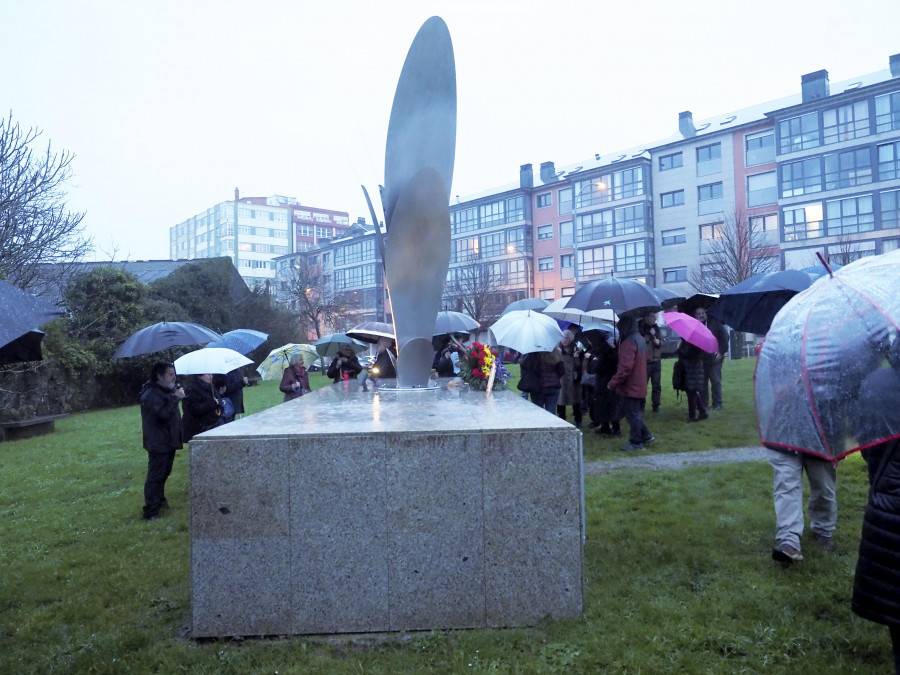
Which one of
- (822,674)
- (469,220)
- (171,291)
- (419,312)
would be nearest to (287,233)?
(469,220)

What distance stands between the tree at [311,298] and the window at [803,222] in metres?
29.5

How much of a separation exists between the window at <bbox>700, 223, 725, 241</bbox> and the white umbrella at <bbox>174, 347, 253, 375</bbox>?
36.5 meters

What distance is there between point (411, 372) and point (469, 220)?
4973 cm

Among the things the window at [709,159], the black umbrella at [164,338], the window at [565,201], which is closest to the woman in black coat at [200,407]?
the black umbrella at [164,338]

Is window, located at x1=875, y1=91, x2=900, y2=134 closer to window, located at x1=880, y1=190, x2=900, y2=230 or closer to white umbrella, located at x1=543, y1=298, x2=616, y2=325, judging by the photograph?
window, located at x1=880, y1=190, x2=900, y2=230

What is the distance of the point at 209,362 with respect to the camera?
28.8ft

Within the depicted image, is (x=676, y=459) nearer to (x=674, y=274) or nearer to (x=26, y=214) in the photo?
(x=26, y=214)

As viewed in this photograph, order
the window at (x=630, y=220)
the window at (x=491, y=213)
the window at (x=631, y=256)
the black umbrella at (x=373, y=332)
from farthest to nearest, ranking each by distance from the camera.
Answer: the window at (x=491, y=213)
the window at (x=630, y=220)
the window at (x=631, y=256)
the black umbrella at (x=373, y=332)

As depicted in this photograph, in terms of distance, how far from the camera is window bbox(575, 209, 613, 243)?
47.6 meters

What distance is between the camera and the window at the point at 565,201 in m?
51.2

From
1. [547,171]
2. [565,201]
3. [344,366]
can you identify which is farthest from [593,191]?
[344,366]

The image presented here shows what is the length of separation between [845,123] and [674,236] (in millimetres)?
11361

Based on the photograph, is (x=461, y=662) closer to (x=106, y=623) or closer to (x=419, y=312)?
(x=106, y=623)

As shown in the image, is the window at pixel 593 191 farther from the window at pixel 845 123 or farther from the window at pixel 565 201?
the window at pixel 845 123
